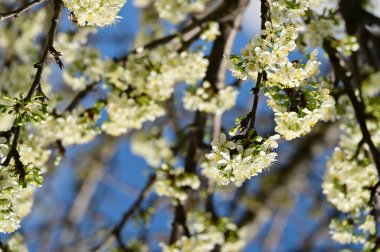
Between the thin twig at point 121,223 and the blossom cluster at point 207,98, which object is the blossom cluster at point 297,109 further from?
the thin twig at point 121,223

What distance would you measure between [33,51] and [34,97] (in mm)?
3129

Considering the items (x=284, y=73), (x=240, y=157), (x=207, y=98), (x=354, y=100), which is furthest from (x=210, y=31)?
(x=240, y=157)

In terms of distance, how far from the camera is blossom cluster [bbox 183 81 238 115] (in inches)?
189

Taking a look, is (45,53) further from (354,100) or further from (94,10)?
(354,100)

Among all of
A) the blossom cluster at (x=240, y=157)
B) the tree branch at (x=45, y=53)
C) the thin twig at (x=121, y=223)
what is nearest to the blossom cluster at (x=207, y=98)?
the thin twig at (x=121, y=223)

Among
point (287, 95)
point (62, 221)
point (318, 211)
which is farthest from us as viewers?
point (62, 221)

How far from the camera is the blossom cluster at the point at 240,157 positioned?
9.15 feet

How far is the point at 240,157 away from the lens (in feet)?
9.08

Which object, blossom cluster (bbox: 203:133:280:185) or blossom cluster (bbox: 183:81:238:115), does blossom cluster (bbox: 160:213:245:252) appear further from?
blossom cluster (bbox: 203:133:280:185)

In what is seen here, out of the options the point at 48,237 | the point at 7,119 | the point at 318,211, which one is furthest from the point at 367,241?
the point at 48,237

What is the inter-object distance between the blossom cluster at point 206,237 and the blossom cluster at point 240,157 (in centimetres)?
201

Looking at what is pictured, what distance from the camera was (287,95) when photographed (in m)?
3.08

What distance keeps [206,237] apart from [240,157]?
2324 millimetres

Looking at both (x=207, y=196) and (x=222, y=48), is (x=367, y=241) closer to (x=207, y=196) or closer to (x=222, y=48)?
(x=207, y=196)
